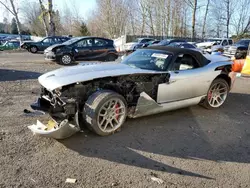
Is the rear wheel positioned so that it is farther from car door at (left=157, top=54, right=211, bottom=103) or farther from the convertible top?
car door at (left=157, top=54, right=211, bottom=103)

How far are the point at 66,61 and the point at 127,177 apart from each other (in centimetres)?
1046

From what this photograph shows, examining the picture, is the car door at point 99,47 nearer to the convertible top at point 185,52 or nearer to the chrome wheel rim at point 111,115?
the convertible top at point 185,52

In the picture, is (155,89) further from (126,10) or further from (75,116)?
(126,10)

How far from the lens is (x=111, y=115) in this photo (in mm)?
3768

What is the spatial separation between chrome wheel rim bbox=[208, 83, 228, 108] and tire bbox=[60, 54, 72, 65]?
8.95m

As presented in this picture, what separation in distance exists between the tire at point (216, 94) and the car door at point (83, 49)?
8750mm

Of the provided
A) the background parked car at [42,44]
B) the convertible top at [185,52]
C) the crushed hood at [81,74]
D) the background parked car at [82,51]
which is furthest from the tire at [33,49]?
the crushed hood at [81,74]

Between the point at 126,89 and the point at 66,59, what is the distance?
9.04 metres

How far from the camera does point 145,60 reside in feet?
15.3

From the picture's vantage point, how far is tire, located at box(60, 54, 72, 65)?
12.2 meters

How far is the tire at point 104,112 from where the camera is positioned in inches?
138

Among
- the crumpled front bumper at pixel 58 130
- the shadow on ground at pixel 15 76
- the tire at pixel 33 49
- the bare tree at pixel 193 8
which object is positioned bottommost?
the shadow on ground at pixel 15 76

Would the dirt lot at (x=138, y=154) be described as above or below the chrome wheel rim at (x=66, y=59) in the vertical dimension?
below

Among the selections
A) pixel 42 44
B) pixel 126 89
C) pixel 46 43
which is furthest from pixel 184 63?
pixel 42 44
